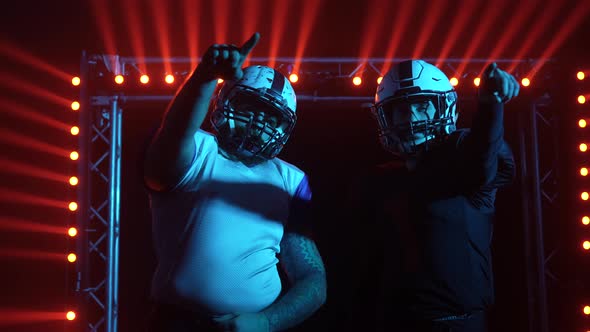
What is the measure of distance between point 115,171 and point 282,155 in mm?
1629

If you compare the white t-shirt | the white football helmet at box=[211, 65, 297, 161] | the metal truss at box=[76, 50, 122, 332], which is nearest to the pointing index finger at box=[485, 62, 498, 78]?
the white football helmet at box=[211, 65, 297, 161]

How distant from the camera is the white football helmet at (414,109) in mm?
2686

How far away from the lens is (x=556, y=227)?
4.89 metres

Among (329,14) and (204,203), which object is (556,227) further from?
(204,203)

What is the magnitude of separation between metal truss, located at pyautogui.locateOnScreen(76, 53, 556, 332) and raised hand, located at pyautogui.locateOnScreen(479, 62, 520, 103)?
258 cm

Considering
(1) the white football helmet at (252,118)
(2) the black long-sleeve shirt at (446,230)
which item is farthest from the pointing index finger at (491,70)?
(1) the white football helmet at (252,118)

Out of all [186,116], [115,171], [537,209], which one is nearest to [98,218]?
[115,171]

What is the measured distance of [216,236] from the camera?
8.05 ft

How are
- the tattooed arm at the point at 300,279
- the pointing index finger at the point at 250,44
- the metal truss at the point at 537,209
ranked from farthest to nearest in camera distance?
the metal truss at the point at 537,209, the tattooed arm at the point at 300,279, the pointing index finger at the point at 250,44

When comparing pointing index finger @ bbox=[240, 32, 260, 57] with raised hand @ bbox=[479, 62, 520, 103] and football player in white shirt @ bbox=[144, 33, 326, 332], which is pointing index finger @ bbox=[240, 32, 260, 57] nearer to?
football player in white shirt @ bbox=[144, 33, 326, 332]

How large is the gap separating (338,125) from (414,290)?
2865 mm

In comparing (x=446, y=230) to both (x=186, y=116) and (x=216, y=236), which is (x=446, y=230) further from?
(x=186, y=116)

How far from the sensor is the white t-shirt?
2371mm

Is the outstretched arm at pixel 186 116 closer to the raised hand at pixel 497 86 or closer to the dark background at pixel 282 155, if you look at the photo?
the raised hand at pixel 497 86
